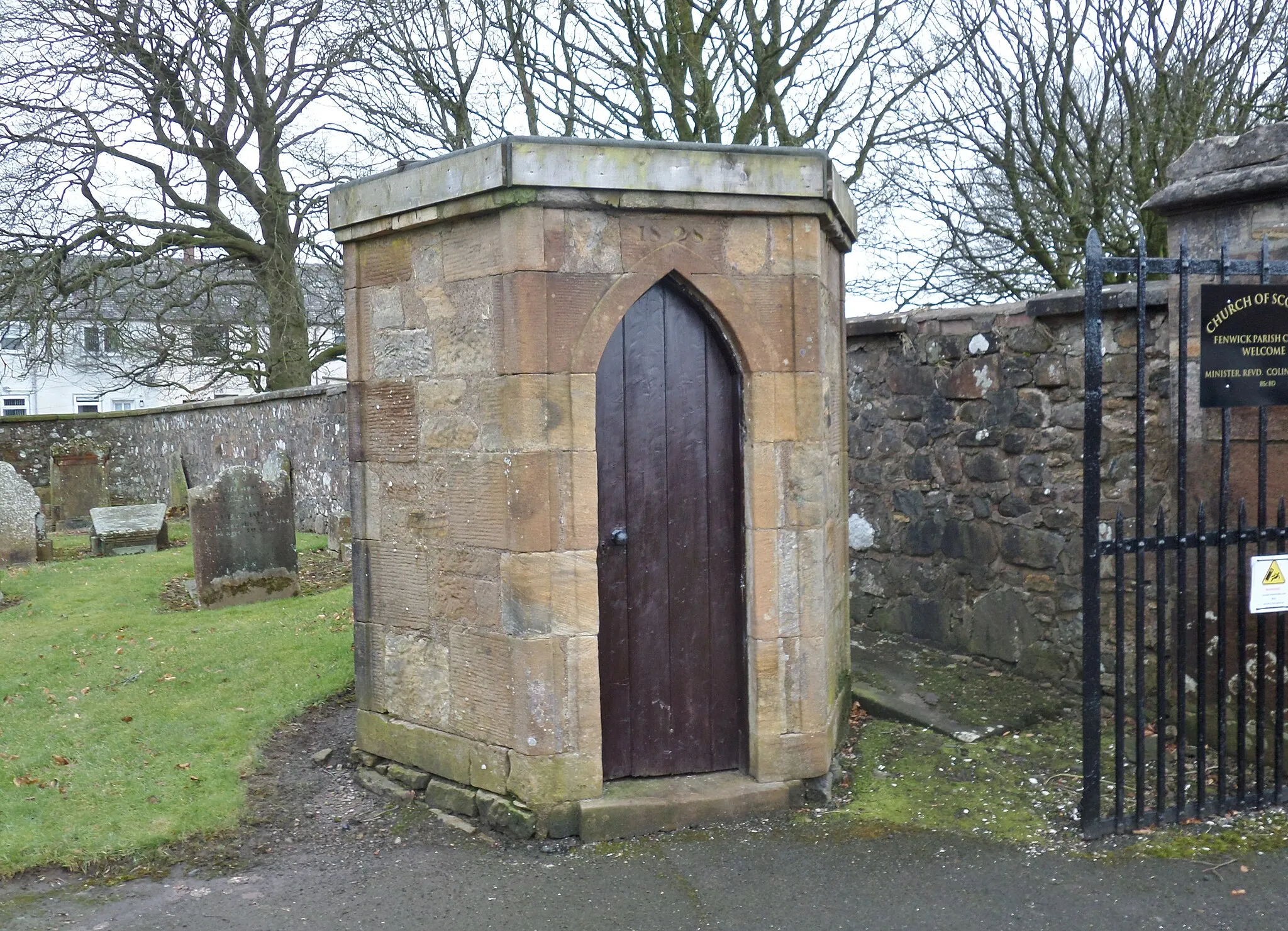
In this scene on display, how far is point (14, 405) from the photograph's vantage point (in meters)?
41.8

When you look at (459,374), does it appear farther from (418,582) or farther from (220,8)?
(220,8)

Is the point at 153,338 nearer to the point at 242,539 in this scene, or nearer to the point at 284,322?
the point at 284,322

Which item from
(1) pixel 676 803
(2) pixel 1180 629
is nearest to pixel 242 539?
(1) pixel 676 803

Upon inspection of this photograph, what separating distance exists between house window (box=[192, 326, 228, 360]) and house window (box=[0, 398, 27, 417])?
28212mm

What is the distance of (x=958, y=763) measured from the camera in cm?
535

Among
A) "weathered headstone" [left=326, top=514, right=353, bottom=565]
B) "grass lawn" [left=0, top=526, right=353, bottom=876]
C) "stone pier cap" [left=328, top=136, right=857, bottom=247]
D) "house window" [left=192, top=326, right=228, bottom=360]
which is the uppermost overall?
"house window" [left=192, top=326, right=228, bottom=360]

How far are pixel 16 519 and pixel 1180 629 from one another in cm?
1294

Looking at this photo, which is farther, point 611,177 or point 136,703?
point 136,703

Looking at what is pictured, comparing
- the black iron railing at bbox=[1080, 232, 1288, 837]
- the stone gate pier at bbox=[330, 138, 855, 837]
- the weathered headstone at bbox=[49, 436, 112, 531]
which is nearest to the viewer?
the black iron railing at bbox=[1080, 232, 1288, 837]

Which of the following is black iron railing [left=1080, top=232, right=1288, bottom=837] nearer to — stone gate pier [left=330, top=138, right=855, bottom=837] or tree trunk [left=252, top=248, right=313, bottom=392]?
stone gate pier [left=330, top=138, right=855, bottom=837]

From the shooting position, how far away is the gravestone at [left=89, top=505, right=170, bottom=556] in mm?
13789

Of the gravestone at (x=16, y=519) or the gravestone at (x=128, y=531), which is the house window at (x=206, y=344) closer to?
the gravestone at (x=128, y=531)

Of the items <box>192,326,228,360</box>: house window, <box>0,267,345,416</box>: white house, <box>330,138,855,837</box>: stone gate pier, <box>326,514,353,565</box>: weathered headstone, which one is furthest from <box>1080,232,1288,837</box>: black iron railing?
<box>192,326,228,360</box>: house window

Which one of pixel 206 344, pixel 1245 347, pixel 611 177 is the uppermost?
pixel 206 344
